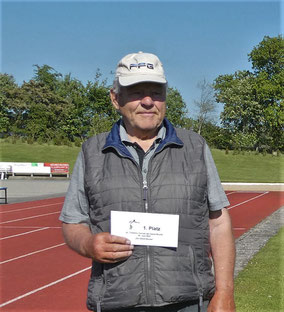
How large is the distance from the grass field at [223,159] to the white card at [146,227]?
41.4 m

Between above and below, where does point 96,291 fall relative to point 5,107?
below

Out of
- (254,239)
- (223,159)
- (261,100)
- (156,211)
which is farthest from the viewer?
(261,100)

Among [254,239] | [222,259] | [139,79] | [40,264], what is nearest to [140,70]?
[139,79]

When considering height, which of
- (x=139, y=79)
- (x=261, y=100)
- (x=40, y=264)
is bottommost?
(x=40, y=264)

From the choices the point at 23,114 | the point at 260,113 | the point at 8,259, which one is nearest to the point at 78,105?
the point at 23,114

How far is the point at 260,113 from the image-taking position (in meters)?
68.7

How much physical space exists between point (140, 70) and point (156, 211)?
0.68 metres

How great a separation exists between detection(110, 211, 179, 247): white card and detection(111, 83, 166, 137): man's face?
17.8 inches

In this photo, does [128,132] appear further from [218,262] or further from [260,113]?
[260,113]

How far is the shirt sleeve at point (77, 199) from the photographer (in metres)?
2.92

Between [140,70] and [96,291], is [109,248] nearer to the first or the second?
[96,291]

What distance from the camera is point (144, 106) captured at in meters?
2.84

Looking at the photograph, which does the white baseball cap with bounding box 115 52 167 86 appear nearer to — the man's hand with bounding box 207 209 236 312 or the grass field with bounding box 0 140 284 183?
the man's hand with bounding box 207 209 236 312

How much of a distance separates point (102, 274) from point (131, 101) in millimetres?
856
